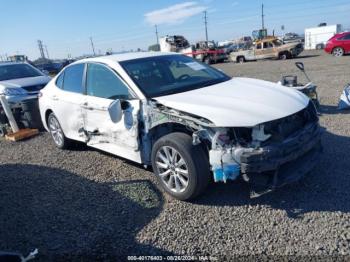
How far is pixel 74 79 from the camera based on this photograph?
5598 mm

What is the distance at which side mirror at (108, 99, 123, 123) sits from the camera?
441cm

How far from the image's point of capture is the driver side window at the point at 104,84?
14.8 ft

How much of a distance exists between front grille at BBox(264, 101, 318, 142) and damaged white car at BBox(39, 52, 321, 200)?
0.01 meters

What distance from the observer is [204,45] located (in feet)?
115

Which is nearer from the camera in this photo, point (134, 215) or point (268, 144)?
point (268, 144)

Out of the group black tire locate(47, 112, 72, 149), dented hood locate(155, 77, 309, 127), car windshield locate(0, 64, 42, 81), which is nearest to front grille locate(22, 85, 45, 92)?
car windshield locate(0, 64, 42, 81)

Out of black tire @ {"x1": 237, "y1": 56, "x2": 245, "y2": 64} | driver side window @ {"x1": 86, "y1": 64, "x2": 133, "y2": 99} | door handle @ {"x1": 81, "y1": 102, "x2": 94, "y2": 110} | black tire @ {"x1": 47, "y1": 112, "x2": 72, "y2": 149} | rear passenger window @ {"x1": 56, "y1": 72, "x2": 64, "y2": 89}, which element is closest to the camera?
driver side window @ {"x1": 86, "y1": 64, "x2": 133, "y2": 99}

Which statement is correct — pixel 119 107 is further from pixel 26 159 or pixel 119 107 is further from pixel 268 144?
pixel 26 159

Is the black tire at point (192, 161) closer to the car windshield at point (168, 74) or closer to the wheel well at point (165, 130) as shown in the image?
the wheel well at point (165, 130)

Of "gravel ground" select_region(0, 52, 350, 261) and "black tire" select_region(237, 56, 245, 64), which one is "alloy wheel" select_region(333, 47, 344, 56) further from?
"gravel ground" select_region(0, 52, 350, 261)

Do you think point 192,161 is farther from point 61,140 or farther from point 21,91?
point 21,91

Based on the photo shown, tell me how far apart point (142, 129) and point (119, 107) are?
1.43 feet

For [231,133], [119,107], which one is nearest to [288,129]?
[231,133]

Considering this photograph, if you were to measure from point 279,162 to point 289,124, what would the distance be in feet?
1.81
